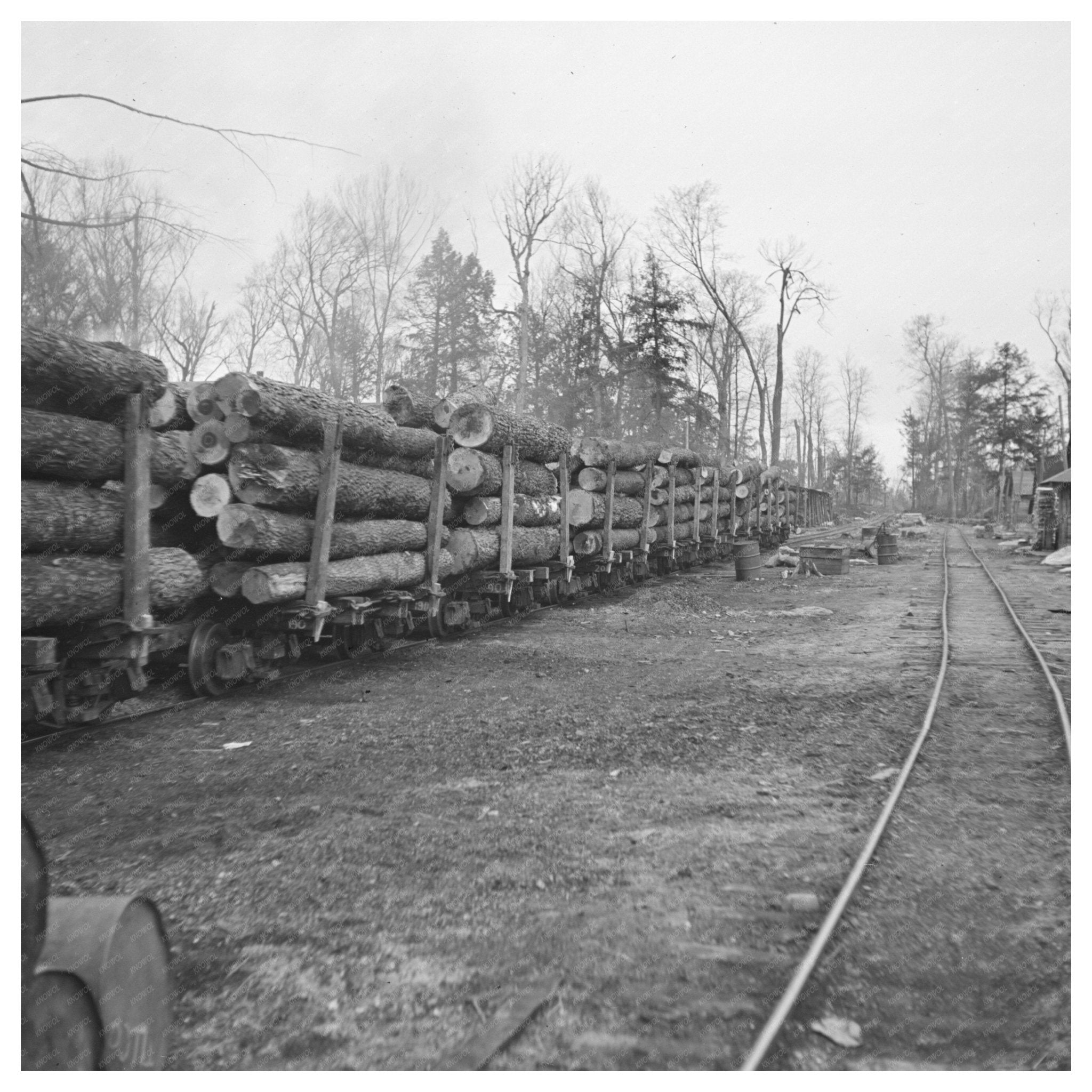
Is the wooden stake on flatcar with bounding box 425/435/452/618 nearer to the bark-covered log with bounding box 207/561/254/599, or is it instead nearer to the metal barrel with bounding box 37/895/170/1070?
the bark-covered log with bounding box 207/561/254/599

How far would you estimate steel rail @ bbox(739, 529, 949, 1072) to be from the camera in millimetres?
2070

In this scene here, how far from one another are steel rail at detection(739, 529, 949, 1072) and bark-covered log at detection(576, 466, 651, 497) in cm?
845

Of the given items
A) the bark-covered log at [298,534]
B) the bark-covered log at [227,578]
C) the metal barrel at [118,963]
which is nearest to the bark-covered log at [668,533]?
the bark-covered log at [298,534]

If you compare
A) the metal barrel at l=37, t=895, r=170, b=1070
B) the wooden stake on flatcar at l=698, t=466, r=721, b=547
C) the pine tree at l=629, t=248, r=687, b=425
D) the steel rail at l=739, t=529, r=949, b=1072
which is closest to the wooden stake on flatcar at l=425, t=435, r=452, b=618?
the steel rail at l=739, t=529, r=949, b=1072

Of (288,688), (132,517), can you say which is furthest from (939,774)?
(132,517)

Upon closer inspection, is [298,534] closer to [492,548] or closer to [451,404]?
[492,548]

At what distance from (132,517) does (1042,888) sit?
18.2ft

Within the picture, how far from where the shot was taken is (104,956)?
6.12 feet

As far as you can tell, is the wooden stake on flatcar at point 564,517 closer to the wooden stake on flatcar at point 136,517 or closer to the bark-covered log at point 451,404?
the bark-covered log at point 451,404

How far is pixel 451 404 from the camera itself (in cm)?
963

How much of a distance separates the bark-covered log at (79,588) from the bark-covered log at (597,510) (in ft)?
24.4

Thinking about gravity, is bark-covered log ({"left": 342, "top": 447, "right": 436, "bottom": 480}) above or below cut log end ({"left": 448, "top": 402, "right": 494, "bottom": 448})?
below

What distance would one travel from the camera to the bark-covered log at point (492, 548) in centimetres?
931

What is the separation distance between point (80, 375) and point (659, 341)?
3022 cm
